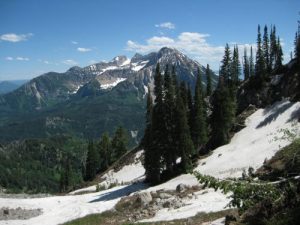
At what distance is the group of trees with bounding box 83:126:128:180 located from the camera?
108938mm

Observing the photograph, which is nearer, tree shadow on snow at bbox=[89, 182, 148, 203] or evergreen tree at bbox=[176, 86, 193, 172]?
tree shadow on snow at bbox=[89, 182, 148, 203]

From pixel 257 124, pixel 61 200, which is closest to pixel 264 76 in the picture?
pixel 257 124

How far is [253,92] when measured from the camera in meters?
89.8

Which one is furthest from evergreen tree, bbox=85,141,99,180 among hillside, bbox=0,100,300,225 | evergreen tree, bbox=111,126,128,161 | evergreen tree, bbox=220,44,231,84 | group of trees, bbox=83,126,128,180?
evergreen tree, bbox=220,44,231,84

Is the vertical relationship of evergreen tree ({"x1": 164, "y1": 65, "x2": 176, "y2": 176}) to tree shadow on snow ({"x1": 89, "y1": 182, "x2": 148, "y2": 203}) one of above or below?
above

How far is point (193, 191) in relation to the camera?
44719 mm

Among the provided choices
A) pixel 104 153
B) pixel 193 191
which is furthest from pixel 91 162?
pixel 193 191

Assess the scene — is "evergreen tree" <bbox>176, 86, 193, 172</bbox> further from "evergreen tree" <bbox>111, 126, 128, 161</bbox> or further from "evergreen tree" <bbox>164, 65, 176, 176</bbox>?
"evergreen tree" <bbox>111, 126, 128, 161</bbox>

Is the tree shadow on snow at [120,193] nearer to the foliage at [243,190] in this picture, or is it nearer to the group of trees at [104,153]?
the foliage at [243,190]

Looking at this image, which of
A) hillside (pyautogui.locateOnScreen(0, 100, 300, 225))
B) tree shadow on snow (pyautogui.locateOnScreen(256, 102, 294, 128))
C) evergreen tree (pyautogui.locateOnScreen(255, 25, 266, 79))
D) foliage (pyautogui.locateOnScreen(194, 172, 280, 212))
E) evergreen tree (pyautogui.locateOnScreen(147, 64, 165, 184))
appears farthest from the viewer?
evergreen tree (pyautogui.locateOnScreen(255, 25, 266, 79))

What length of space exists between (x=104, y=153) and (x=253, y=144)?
57108 millimetres

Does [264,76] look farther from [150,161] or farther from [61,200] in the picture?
[61,200]

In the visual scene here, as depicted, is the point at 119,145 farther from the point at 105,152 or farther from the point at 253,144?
the point at 253,144

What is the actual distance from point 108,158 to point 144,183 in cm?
4897
